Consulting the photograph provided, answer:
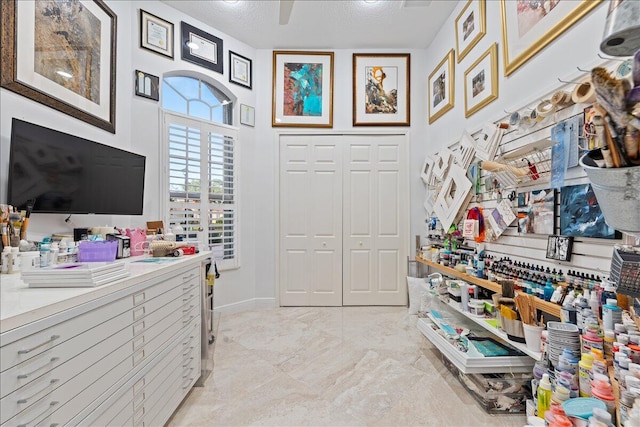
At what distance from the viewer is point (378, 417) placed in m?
1.87

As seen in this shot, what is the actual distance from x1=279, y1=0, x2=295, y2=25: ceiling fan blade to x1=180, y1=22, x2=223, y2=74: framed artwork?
2.92 ft

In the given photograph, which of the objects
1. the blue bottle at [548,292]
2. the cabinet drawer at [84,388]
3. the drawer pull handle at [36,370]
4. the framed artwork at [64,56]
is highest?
the framed artwork at [64,56]

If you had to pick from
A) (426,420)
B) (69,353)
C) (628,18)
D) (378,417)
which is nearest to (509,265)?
(426,420)

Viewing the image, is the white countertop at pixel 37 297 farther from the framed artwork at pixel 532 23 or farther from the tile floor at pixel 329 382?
the framed artwork at pixel 532 23

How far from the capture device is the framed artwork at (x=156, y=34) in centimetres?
317

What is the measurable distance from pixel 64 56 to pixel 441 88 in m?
3.60

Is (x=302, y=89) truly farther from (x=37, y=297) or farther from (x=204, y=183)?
(x=37, y=297)

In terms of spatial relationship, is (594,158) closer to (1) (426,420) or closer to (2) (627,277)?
(2) (627,277)

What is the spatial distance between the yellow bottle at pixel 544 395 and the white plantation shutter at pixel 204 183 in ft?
10.7

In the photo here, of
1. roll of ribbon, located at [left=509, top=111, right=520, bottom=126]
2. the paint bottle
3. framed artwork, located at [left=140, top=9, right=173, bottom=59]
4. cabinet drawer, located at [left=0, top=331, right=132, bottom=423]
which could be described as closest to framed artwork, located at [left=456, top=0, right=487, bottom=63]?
roll of ribbon, located at [left=509, top=111, right=520, bottom=126]

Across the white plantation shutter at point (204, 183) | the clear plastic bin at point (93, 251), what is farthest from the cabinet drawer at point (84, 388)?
the white plantation shutter at point (204, 183)

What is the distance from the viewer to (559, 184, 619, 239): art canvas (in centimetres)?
157

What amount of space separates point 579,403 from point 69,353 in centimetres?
167

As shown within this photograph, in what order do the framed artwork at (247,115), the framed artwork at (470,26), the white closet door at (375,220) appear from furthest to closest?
the white closet door at (375,220) → the framed artwork at (247,115) → the framed artwork at (470,26)
